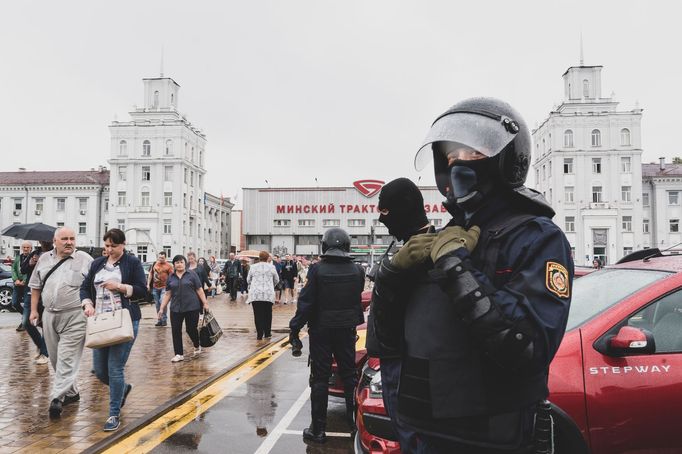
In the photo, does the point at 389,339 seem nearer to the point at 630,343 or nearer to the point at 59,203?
the point at 630,343

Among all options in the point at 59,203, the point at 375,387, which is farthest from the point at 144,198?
the point at 375,387

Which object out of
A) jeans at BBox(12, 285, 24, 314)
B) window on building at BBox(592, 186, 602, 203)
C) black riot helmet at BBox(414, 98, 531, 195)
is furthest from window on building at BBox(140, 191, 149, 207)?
black riot helmet at BBox(414, 98, 531, 195)

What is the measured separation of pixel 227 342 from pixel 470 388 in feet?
32.9

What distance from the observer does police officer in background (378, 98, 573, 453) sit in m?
1.68

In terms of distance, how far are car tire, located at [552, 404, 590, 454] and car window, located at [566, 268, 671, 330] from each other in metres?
0.55

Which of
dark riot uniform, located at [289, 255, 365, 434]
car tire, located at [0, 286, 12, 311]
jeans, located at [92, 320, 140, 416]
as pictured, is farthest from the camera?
car tire, located at [0, 286, 12, 311]

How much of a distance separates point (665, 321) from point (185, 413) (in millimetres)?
4613

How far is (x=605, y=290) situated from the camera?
378 cm

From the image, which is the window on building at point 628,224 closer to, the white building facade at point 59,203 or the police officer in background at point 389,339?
the white building facade at point 59,203

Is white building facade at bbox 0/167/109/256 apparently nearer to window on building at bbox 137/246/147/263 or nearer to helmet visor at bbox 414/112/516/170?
window on building at bbox 137/246/147/263

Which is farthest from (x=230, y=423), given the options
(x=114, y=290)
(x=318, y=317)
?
(x=114, y=290)

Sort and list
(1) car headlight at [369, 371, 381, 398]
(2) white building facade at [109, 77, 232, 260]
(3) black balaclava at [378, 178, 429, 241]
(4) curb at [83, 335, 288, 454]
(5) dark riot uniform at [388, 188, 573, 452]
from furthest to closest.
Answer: (2) white building facade at [109, 77, 232, 260]
(4) curb at [83, 335, 288, 454]
(1) car headlight at [369, 371, 381, 398]
(3) black balaclava at [378, 178, 429, 241]
(5) dark riot uniform at [388, 188, 573, 452]

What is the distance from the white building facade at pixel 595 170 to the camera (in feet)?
211

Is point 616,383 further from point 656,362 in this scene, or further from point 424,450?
point 424,450
